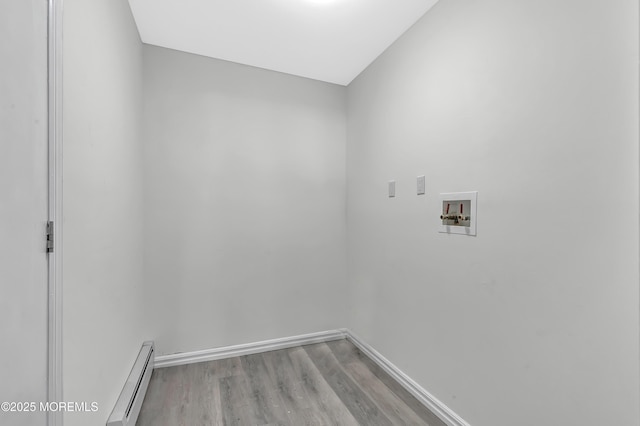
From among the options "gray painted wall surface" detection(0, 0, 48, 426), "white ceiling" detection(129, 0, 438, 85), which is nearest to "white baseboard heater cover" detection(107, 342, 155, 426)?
"gray painted wall surface" detection(0, 0, 48, 426)

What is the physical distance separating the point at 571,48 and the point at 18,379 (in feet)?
6.77

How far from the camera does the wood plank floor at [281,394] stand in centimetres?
164

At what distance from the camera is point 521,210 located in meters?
1.25

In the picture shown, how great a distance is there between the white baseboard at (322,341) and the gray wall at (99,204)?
1.53 feet

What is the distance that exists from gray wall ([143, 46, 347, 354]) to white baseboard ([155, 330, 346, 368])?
6 centimetres

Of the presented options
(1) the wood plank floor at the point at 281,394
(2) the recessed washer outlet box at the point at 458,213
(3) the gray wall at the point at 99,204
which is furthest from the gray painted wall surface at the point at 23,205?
Answer: (2) the recessed washer outlet box at the point at 458,213

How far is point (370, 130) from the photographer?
7.77 feet

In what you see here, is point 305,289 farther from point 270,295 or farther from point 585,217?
point 585,217

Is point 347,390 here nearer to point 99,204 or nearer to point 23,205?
point 99,204

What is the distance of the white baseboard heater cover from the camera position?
1.37m

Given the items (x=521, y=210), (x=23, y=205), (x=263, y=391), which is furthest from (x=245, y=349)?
(x=521, y=210)

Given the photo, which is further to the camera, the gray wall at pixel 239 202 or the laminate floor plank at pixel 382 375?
the gray wall at pixel 239 202

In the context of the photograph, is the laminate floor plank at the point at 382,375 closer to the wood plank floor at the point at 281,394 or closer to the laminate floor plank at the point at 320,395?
the wood plank floor at the point at 281,394

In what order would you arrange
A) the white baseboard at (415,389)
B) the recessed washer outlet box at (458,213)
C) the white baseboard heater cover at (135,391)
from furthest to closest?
the white baseboard at (415,389), the recessed washer outlet box at (458,213), the white baseboard heater cover at (135,391)
